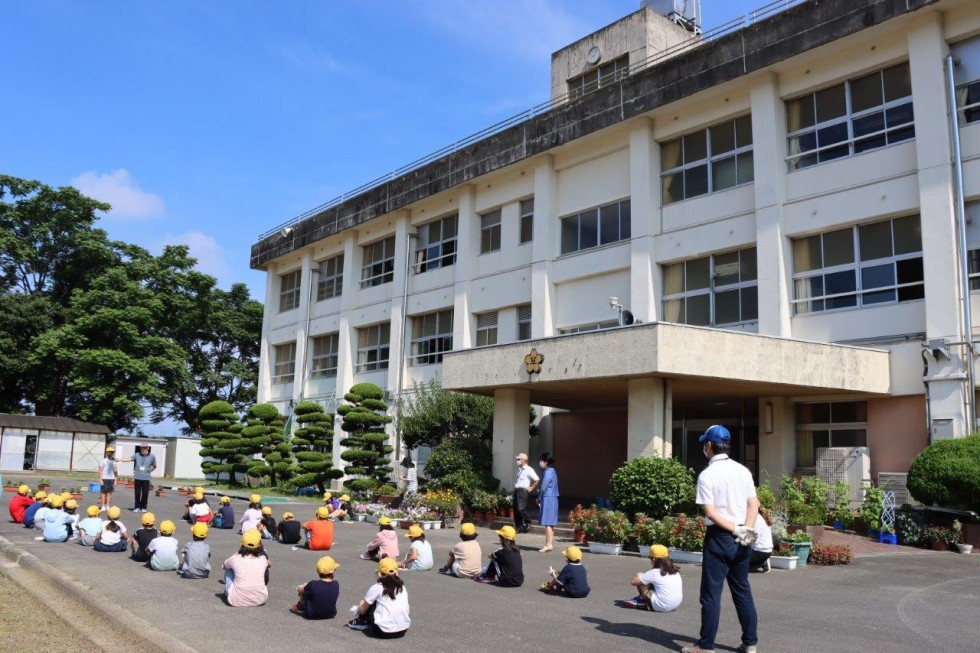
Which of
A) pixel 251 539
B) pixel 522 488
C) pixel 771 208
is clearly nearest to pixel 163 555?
pixel 251 539

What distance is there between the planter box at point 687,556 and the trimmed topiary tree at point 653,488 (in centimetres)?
159

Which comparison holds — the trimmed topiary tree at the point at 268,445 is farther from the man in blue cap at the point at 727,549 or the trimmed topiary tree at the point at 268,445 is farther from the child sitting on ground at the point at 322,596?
the man in blue cap at the point at 727,549

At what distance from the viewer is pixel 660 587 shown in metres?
9.17

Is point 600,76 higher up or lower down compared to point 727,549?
higher up

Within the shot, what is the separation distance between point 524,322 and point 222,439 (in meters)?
15.0

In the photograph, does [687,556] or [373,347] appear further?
[373,347]

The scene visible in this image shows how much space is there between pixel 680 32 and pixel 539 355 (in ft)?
54.0

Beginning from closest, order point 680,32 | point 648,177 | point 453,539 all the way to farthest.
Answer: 1. point 453,539
2. point 648,177
3. point 680,32

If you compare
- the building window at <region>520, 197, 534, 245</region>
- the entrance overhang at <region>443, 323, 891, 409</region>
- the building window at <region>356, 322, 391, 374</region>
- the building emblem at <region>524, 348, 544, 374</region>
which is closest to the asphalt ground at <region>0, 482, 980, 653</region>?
the entrance overhang at <region>443, 323, 891, 409</region>

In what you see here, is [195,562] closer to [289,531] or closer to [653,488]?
[289,531]

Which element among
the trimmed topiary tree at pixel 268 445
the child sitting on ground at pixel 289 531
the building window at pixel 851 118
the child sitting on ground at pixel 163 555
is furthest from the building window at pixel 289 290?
the child sitting on ground at pixel 163 555

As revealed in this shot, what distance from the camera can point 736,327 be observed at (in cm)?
2117

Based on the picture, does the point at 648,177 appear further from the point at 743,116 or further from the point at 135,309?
the point at 135,309

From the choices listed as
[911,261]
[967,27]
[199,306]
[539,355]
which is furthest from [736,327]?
[199,306]
